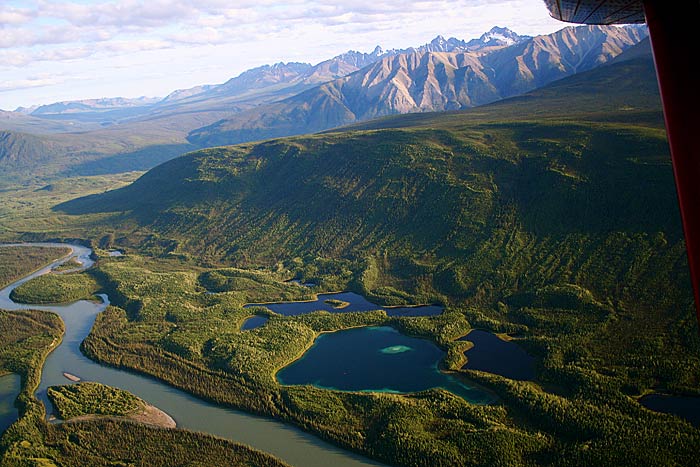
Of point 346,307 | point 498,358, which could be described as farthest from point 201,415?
point 498,358

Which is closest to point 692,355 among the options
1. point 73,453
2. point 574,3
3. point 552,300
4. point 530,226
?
point 552,300

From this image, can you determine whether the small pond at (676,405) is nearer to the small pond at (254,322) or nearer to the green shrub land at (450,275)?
the green shrub land at (450,275)

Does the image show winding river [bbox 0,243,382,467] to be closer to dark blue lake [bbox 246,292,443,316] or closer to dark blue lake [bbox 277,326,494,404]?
dark blue lake [bbox 277,326,494,404]

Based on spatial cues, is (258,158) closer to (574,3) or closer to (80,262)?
(80,262)

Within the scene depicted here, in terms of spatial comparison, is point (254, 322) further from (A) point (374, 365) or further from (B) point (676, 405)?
(B) point (676, 405)

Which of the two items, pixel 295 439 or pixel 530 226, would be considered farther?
pixel 530 226

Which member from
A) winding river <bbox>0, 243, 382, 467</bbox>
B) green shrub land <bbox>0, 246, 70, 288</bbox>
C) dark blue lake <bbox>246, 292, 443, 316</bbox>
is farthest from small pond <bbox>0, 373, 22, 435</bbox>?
green shrub land <bbox>0, 246, 70, 288</bbox>
